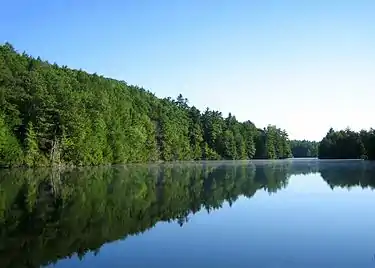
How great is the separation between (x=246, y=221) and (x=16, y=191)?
17791 mm

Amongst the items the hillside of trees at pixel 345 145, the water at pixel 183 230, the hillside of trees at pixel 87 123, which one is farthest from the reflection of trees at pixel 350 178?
the hillside of trees at pixel 345 145

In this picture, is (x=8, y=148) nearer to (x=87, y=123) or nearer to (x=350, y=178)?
(x=87, y=123)

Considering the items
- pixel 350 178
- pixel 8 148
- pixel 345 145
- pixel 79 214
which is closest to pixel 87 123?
pixel 8 148

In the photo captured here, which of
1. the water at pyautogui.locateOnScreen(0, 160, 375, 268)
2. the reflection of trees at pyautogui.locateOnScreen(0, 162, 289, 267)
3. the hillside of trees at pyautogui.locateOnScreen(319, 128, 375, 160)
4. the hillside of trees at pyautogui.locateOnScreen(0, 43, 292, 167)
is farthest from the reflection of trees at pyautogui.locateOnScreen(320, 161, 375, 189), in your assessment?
the hillside of trees at pyautogui.locateOnScreen(319, 128, 375, 160)

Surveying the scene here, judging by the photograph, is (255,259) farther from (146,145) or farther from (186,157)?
(186,157)

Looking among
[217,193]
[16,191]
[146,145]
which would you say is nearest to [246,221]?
[217,193]

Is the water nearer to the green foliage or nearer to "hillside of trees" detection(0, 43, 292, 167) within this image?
the green foliage

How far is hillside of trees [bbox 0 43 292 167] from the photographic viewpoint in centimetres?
6750

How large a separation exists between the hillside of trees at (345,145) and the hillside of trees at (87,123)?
35.6 metres

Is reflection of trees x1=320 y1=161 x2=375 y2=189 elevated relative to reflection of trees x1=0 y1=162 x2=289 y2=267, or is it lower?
elevated

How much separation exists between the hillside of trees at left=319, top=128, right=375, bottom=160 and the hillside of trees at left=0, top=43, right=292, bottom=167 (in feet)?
117

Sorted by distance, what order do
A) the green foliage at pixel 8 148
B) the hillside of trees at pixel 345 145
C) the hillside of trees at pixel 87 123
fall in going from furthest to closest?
the hillside of trees at pixel 345 145 → the hillside of trees at pixel 87 123 → the green foliage at pixel 8 148

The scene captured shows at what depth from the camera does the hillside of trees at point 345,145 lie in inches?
5625

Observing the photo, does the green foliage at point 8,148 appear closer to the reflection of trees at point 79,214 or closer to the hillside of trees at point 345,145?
the reflection of trees at point 79,214
